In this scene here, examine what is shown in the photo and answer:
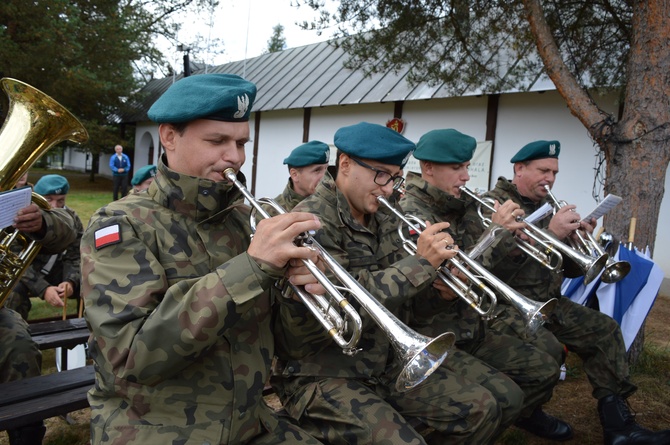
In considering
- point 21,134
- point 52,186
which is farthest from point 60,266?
point 21,134

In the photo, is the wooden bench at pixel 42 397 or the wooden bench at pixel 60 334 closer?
the wooden bench at pixel 42 397

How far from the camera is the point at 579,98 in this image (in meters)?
4.84

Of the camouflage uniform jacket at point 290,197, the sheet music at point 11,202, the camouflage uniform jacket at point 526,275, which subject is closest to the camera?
the sheet music at point 11,202

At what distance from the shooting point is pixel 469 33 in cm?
611

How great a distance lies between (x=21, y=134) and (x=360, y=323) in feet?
7.66

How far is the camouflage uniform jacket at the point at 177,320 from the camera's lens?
160 centimetres

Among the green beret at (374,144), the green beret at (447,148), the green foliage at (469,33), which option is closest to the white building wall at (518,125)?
the green foliage at (469,33)

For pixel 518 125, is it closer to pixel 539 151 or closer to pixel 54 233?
pixel 539 151

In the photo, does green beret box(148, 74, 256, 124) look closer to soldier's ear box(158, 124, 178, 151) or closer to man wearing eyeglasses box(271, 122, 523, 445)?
soldier's ear box(158, 124, 178, 151)

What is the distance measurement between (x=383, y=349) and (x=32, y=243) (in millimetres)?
2369

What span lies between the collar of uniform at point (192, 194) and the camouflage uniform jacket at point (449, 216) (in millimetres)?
1614

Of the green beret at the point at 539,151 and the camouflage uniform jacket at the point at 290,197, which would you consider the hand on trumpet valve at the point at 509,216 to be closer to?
the green beret at the point at 539,151

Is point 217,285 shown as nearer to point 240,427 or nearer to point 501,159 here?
point 240,427

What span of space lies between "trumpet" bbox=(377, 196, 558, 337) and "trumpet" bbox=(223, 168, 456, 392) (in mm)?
879
